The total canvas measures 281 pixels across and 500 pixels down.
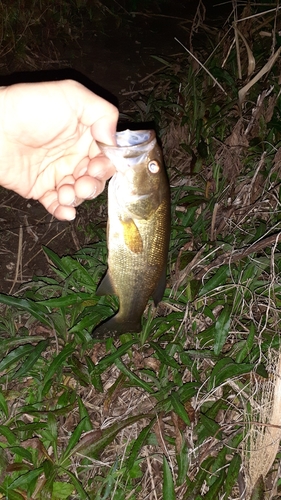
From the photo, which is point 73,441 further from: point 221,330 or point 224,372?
point 221,330

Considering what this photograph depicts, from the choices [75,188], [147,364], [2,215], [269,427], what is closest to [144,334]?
[147,364]

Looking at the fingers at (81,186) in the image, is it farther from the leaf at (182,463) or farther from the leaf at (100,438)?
the leaf at (182,463)

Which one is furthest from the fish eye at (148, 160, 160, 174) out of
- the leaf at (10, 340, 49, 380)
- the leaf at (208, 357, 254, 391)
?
the leaf at (10, 340, 49, 380)

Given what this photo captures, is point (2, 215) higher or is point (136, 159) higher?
point (136, 159)

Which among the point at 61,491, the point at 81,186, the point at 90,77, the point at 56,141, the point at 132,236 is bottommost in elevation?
the point at 61,491

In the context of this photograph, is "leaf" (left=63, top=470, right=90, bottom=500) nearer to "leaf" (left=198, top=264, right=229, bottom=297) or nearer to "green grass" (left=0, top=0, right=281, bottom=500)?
"green grass" (left=0, top=0, right=281, bottom=500)

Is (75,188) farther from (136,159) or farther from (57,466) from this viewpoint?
(57,466)

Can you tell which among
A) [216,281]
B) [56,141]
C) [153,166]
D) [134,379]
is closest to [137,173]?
[153,166]
